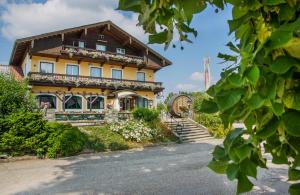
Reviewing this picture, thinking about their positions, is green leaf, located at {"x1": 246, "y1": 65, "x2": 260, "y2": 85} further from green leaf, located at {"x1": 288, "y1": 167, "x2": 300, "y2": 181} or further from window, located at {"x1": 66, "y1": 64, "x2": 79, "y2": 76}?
window, located at {"x1": 66, "y1": 64, "x2": 79, "y2": 76}

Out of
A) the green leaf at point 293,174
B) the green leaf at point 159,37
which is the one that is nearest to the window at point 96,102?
the green leaf at point 159,37

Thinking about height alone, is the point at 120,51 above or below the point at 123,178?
above

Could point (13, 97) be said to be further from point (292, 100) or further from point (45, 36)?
point (292, 100)

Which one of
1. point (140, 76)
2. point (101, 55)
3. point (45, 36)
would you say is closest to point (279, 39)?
point (45, 36)

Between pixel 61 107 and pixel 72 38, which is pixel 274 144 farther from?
pixel 72 38

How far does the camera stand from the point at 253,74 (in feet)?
2.55

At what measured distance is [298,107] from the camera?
83 cm

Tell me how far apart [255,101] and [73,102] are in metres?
29.9

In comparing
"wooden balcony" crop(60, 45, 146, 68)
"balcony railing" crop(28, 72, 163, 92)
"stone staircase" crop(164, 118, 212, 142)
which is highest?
"wooden balcony" crop(60, 45, 146, 68)

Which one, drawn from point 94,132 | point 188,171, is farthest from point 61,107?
point 188,171

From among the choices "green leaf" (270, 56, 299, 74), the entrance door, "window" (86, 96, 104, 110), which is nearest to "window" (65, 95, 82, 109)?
"window" (86, 96, 104, 110)

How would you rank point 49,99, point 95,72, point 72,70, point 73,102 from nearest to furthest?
point 49,99
point 73,102
point 72,70
point 95,72

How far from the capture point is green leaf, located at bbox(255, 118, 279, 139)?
84 centimetres

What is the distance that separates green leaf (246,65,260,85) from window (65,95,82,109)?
29.5 m
